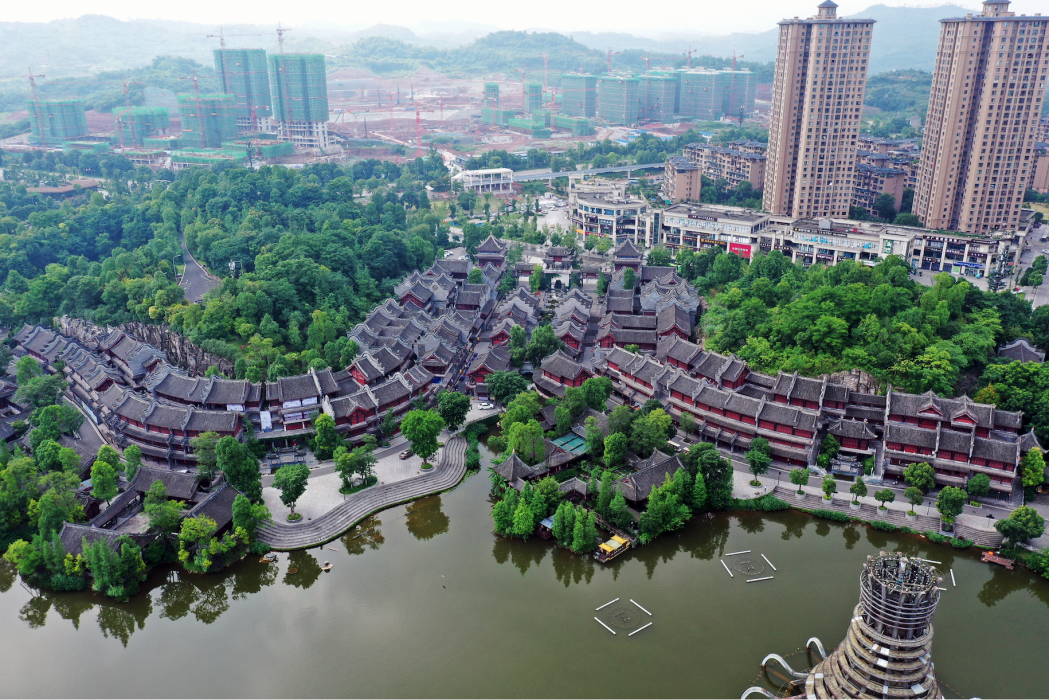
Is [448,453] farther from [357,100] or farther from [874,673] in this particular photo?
[357,100]

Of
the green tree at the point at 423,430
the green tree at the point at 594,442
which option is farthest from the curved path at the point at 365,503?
the green tree at the point at 594,442

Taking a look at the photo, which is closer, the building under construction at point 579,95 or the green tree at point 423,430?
the green tree at point 423,430

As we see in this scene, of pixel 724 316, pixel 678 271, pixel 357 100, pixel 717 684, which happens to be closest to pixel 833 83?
pixel 678 271

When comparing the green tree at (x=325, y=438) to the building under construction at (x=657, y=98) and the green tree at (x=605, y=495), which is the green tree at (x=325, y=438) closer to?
the green tree at (x=605, y=495)

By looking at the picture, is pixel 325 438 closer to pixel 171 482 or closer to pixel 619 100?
pixel 171 482

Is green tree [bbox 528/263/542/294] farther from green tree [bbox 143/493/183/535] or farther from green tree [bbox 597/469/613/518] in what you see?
green tree [bbox 143/493/183/535]

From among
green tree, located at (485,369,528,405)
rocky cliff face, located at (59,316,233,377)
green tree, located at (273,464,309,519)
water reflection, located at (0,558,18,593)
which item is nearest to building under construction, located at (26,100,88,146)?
rocky cliff face, located at (59,316,233,377)
